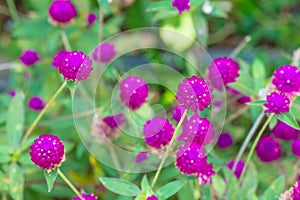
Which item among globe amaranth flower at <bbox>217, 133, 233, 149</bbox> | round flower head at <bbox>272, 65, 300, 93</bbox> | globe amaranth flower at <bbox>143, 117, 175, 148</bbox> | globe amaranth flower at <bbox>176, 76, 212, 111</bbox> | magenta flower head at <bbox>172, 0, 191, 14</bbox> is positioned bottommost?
globe amaranth flower at <bbox>217, 133, 233, 149</bbox>

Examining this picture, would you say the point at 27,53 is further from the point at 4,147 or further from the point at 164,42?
the point at 164,42

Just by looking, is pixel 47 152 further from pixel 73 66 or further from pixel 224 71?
pixel 224 71

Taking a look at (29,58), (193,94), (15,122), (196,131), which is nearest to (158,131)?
(196,131)

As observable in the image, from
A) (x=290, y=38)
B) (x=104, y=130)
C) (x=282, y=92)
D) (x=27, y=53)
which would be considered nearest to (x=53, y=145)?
(x=104, y=130)

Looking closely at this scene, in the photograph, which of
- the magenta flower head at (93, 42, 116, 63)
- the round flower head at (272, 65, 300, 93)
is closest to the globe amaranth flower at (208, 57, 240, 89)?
the round flower head at (272, 65, 300, 93)

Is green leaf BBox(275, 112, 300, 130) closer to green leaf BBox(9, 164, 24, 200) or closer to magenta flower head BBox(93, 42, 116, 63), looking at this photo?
magenta flower head BBox(93, 42, 116, 63)
